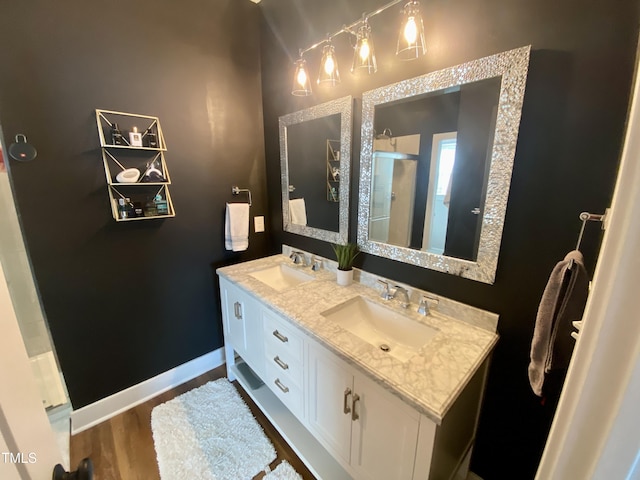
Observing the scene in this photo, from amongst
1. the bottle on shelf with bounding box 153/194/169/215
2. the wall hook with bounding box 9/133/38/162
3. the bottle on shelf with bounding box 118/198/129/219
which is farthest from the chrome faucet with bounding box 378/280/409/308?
the wall hook with bounding box 9/133/38/162

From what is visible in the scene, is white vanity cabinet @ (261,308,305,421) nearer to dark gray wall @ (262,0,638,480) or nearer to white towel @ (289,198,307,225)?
dark gray wall @ (262,0,638,480)

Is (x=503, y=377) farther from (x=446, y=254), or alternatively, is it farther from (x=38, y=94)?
(x=38, y=94)

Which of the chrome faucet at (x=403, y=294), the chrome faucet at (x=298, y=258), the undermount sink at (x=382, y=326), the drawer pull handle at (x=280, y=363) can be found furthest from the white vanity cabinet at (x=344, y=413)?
the chrome faucet at (x=298, y=258)

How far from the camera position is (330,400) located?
1115 mm

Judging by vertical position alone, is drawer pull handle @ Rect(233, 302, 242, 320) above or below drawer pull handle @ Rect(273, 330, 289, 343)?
below

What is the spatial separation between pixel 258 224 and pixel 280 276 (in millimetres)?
518

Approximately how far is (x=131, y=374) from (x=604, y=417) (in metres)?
2.29

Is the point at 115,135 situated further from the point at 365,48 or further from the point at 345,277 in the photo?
the point at 345,277

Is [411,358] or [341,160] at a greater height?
[341,160]

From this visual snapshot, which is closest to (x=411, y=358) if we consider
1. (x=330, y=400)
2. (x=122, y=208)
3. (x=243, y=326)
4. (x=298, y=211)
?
(x=330, y=400)

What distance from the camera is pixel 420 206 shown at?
4.37ft

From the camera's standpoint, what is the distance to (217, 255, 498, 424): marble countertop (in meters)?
0.83

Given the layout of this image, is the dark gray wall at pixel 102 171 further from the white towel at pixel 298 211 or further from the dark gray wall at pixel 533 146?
the dark gray wall at pixel 533 146

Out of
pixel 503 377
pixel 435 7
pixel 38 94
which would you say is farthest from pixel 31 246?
pixel 503 377
